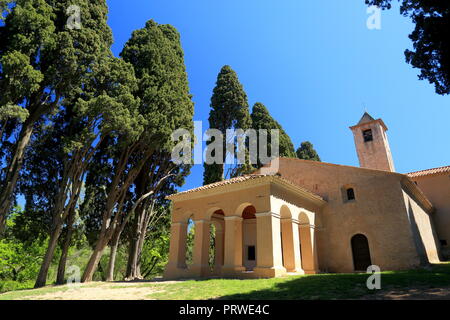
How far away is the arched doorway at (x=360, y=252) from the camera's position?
49.3 ft

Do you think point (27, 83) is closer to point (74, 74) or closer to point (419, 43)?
point (74, 74)

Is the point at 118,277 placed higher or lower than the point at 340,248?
lower

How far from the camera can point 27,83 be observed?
1142 cm

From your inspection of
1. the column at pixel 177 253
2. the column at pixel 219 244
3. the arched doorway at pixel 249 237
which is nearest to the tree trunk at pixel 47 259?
the column at pixel 177 253

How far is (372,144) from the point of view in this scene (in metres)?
26.1

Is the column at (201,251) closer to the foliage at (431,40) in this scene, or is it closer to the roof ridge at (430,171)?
the foliage at (431,40)

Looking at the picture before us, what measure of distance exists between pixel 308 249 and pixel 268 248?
4.07m

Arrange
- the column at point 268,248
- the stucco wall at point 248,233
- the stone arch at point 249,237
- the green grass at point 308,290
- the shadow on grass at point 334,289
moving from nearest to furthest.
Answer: the shadow on grass at point 334,289 → the green grass at point 308,290 → the column at point 268,248 → the stone arch at point 249,237 → the stucco wall at point 248,233

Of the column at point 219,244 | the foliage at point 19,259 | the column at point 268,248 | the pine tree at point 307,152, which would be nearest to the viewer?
the column at point 268,248

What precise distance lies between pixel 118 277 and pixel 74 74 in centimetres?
2812

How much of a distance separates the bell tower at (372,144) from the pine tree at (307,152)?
21.5ft

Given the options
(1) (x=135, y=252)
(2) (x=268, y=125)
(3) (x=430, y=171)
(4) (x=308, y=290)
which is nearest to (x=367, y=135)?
(3) (x=430, y=171)
